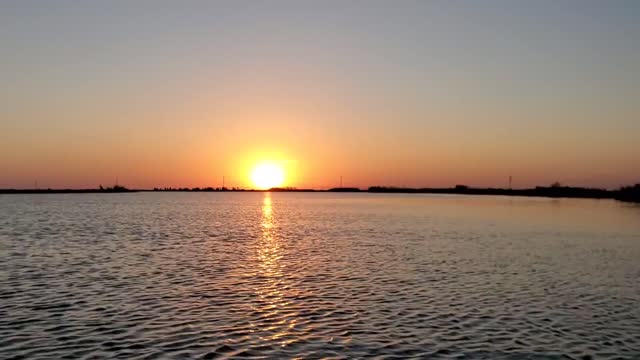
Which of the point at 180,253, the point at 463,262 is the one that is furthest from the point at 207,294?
the point at 463,262

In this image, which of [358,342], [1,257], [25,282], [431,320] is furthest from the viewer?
[1,257]

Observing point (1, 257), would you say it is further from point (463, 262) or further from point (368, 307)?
point (463, 262)

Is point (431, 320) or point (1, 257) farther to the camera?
point (1, 257)

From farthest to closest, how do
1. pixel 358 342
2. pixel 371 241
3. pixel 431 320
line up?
pixel 371 241
pixel 431 320
pixel 358 342

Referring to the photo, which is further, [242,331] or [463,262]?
[463,262]

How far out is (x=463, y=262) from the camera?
1682 inches

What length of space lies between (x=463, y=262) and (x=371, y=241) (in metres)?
18.8

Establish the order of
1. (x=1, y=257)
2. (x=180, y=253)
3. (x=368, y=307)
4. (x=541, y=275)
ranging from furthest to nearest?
(x=180, y=253)
(x=1, y=257)
(x=541, y=275)
(x=368, y=307)

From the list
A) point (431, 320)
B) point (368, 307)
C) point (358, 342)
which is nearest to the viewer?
point (358, 342)

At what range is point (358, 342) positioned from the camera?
19953mm

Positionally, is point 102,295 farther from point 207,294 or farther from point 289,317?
point 289,317

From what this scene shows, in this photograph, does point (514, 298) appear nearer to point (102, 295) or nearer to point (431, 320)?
point (431, 320)

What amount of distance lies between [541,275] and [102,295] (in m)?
26.6

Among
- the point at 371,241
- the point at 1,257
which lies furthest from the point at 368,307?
the point at 371,241
